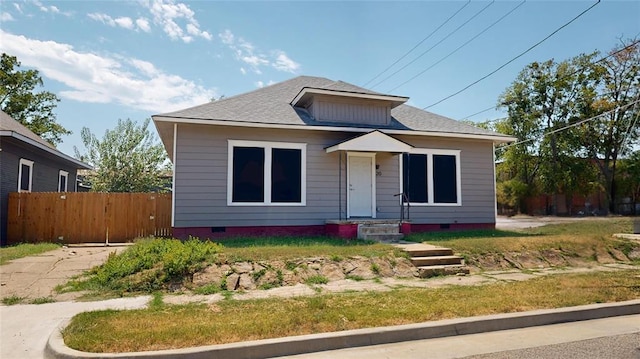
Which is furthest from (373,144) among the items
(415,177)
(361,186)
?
(415,177)

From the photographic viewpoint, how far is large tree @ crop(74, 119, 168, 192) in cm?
2273

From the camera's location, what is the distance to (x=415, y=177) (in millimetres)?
13266

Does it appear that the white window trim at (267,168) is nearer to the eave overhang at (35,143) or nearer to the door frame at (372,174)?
the door frame at (372,174)

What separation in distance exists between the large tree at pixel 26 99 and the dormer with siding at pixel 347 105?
74.1ft

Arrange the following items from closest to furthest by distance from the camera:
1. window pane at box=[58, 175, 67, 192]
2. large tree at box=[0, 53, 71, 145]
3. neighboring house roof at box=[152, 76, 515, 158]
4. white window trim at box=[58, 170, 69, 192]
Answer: neighboring house roof at box=[152, 76, 515, 158]
white window trim at box=[58, 170, 69, 192]
window pane at box=[58, 175, 67, 192]
large tree at box=[0, 53, 71, 145]

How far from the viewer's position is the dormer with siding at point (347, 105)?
1263 cm

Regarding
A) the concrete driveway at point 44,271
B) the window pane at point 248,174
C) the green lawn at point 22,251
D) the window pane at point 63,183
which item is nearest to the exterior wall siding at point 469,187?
the window pane at point 248,174

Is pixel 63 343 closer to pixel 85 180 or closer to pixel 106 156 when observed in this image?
pixel 106 156

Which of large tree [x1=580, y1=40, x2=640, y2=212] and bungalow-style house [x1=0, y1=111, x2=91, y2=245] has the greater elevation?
large tree [x1=580, y1=40, x2=640, y2=212]

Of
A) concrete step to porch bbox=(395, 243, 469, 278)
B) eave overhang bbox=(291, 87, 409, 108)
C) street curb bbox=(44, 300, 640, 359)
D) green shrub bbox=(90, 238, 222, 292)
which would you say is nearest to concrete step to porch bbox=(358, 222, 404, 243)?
concrete step to porch bbox=(395, 243, 469, 278)

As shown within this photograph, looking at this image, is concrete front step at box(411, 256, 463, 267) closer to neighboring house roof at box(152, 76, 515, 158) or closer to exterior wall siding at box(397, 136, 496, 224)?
exterior wall siding at box(397, 136, 496, 224)

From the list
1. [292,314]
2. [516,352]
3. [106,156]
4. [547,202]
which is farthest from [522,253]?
[547,202]

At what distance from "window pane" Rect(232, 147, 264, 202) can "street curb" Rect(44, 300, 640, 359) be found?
702 cm

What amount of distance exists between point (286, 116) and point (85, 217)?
7.16 meters
